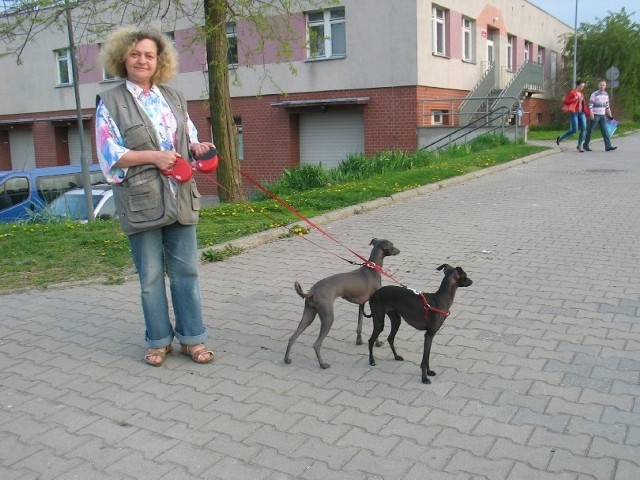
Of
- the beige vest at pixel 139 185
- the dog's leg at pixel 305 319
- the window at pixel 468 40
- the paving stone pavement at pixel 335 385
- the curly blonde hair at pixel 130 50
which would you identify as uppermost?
the window at pixel 468 40

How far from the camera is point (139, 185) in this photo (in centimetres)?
412

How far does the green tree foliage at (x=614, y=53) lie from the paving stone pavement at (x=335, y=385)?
29354 millimetres

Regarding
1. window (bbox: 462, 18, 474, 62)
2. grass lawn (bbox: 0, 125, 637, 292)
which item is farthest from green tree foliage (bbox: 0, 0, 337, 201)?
window (bbox: 462, 18, 474, 62)

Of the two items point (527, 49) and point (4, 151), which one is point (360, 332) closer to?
point (527, 49)

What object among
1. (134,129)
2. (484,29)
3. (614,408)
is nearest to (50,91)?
(484,29)

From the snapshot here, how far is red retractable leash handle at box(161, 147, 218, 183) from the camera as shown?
415 centimetres

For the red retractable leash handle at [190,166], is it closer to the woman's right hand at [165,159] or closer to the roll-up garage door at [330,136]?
the woman's right hand at [165,159]

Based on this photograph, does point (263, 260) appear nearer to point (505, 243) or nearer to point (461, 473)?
point (505, 243)

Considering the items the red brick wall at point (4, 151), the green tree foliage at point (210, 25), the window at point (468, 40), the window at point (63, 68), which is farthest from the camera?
the red brick wall at point (4, 151)

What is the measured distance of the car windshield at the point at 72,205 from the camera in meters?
14.0

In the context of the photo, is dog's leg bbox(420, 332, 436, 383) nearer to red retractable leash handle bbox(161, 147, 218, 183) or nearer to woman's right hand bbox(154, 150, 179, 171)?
red retractable leash handle bbox(161, 147, 218, 183)

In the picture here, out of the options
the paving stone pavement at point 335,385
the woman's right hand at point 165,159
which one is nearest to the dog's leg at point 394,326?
the paving stone pavement at point 335,385

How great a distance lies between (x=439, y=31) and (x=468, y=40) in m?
2.70

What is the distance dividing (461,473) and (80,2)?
10.6m
